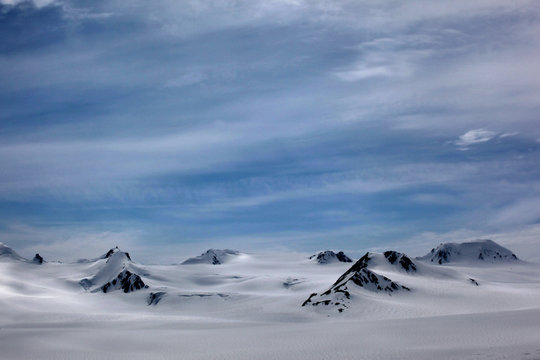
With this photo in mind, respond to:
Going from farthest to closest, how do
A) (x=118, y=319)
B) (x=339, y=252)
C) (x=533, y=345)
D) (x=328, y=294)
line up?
(x=339, y=252), (x=118, y=319), (x=328, y=294), (x=533, y=345)

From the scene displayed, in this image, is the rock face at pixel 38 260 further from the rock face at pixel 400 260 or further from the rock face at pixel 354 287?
the rock face at pixel 354 287

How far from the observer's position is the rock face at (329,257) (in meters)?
187

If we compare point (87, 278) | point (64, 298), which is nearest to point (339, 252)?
point (87, 278)

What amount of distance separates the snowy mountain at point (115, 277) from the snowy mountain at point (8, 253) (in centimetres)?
3074

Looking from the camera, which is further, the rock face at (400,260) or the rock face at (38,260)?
the rock face at (38,260)

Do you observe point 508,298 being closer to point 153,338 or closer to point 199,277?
point 153,338

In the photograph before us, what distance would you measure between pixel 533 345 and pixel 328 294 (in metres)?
42.5

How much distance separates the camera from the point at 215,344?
141ft

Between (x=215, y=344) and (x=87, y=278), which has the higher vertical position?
(x=87, y=278)

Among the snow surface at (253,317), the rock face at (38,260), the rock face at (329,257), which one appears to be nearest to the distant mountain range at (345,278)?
the rock face at (38,260)

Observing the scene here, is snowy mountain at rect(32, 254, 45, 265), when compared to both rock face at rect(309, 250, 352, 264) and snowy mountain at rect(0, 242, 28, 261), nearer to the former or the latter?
snowy mountain at rect(0, 242, 28, 261)

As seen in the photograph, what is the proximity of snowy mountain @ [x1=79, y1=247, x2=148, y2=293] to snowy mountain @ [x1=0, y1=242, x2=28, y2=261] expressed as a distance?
1210 inches

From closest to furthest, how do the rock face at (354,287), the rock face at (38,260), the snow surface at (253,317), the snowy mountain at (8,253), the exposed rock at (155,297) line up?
the snow surface at (253,317)
the rock face at (354,287)
the exposed rock at (155,297)
the snowy mountain at (8,253)
the rock face at (38,260)

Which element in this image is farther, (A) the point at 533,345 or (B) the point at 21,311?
(B) the point at 21,311
